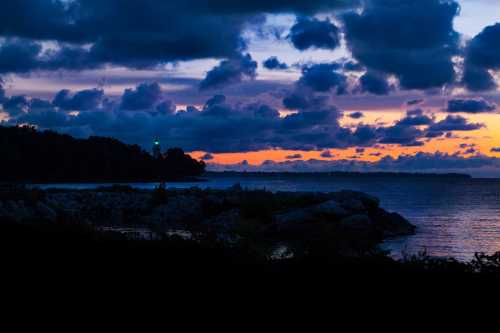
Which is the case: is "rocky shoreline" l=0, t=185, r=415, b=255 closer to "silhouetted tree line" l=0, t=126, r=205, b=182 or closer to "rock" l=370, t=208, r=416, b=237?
"rock" l=370, t=208, r=416, b=237

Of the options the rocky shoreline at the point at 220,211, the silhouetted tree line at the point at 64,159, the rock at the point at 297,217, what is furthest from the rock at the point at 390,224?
the silhouetted tree line at the point at 64,159

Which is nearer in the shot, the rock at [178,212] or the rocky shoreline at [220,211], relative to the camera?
the rocky shoreline at [220,211]

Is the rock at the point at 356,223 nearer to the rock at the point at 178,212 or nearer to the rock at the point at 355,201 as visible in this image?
the rock at the point at 355,201

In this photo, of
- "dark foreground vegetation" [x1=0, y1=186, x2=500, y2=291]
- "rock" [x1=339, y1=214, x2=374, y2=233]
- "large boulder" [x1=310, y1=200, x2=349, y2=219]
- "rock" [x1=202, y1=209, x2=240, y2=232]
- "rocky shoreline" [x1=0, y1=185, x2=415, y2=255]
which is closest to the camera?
"dark foreground vegetation" [x1=0, y1=186, x2=500, y2=291]

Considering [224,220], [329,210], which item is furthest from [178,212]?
[329,210]

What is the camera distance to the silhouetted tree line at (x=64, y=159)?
122 meters

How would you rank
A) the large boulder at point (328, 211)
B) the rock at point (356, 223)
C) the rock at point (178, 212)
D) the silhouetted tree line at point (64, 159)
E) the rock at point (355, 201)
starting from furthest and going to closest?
1. the silhouetted tree line at point (64, 159)
2. the rock at point (178, 212)
3. the rock at point (355, 201)
4. the large boulder at point (328, 211)
5. the rock at point (356, 223)

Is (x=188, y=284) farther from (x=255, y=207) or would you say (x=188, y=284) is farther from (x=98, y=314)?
(x=255, y=207)

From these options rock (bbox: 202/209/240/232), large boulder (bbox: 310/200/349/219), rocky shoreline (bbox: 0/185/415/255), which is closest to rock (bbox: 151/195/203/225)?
rocky shoreline (bbox: 0/185/415/255)

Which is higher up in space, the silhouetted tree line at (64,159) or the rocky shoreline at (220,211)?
the silhouetted tree line at (64,159)

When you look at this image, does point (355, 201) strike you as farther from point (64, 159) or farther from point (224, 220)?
point (64, 159)

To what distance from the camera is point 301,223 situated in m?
29.5

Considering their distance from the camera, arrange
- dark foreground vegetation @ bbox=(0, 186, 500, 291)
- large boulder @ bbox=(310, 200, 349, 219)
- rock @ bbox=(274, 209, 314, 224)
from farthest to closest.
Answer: large boulder @ bbox=(310, 200, 349, 219) → rock @ bbox=(274, 209, 314, 224) → dark foreground vegetation @ bbox=(0, 186, 500, 291)

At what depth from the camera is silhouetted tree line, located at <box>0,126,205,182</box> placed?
12238cm
